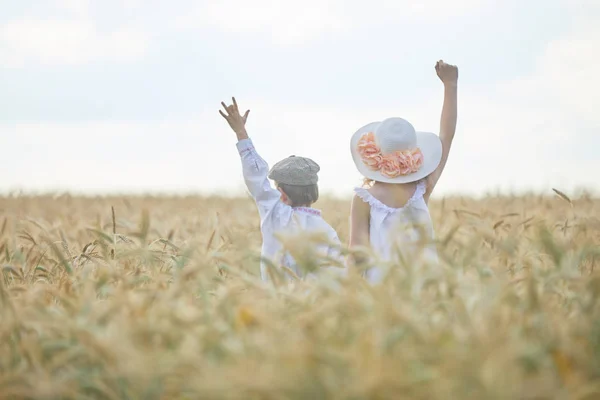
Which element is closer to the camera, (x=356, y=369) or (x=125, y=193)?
(x=356, y=369)

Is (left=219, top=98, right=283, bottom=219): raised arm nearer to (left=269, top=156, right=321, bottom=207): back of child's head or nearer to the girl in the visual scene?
(left=269, top=156, right=321, bottom=207): back of child's head

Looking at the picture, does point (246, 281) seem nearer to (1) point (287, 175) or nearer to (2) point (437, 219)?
(1) point (287, 175)

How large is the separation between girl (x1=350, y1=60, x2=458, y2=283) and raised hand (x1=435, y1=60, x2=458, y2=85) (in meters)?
0.16

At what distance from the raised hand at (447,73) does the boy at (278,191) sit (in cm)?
74

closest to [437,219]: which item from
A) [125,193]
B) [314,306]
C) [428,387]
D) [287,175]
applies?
[287,175]

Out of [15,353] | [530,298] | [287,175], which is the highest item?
[287,175]

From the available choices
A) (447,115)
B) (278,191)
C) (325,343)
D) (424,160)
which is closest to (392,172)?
(424,160)

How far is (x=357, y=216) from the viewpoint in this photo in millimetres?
3545

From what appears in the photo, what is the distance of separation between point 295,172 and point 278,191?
5.1 inches

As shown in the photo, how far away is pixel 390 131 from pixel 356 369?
2.07 m

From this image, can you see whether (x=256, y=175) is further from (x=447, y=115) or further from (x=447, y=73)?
(x=447, y=73)

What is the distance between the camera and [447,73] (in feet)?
12.4

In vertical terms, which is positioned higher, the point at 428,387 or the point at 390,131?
the point at 390,131

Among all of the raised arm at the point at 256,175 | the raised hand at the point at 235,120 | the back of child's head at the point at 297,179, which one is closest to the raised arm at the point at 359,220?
the back of child's head at the point at 297,179
